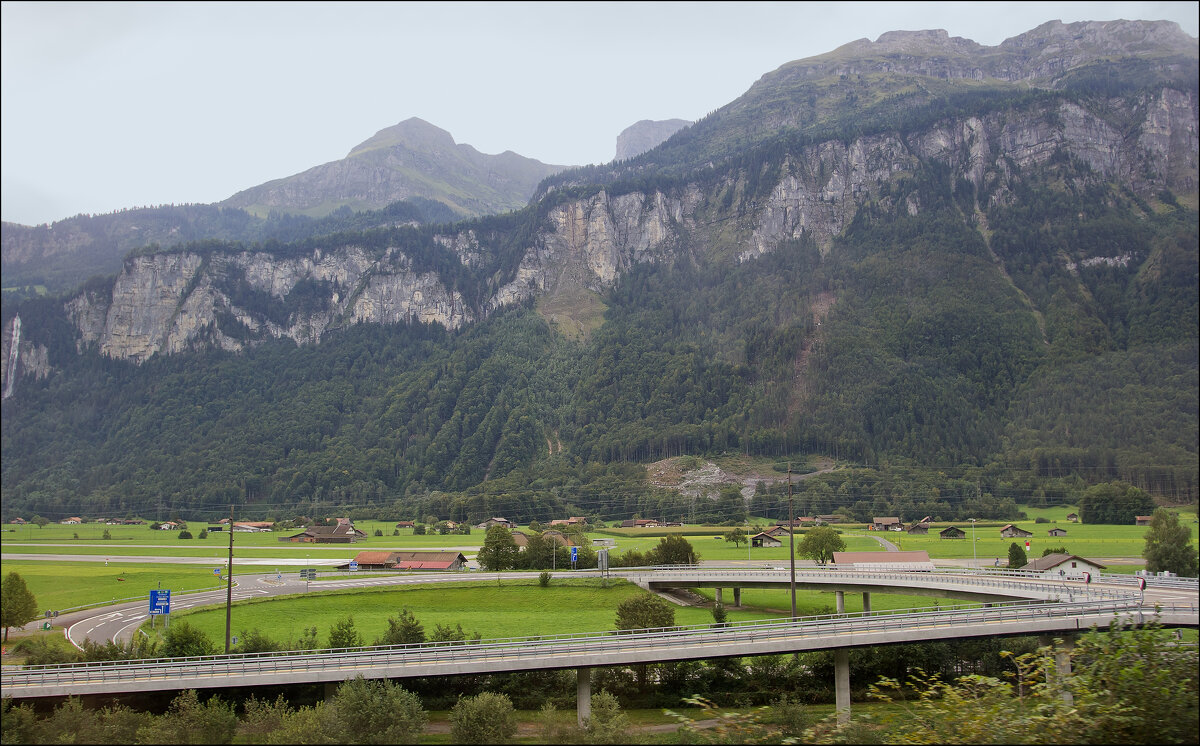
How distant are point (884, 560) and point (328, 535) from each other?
8541cm

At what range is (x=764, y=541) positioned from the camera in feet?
363

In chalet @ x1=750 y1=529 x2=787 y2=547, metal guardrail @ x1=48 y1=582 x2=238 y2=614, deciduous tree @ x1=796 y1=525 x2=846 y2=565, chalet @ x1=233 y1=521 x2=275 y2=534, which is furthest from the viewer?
chalet @ x1=233 y1=521 x2=275 y2=534

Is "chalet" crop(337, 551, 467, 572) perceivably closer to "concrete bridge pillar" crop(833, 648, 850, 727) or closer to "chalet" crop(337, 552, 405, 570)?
"chalet" crop(337, 552, 405, 570)

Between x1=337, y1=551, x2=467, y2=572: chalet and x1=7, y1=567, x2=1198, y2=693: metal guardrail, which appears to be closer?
x1=7, y1=567, x2=1198, y2=693: metal guardrail

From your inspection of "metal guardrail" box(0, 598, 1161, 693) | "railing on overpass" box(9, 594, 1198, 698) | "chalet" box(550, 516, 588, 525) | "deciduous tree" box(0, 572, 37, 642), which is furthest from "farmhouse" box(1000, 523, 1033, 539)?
"deciduous tree" box(0, 572, 37, 642)

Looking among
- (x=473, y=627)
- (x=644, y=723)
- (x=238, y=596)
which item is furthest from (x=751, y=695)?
(x=238, y=596)

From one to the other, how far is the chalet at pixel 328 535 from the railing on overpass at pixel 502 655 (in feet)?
274

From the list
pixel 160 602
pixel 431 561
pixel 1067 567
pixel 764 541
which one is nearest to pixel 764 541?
pixel 764 541

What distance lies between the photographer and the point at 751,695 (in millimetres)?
41625

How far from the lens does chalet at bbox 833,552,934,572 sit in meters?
75.6

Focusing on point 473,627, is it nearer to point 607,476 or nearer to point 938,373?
point 607,476

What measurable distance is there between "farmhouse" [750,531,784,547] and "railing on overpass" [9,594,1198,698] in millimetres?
68372

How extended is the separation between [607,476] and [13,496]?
110160 millimetres

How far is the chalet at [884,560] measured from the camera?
248ft
